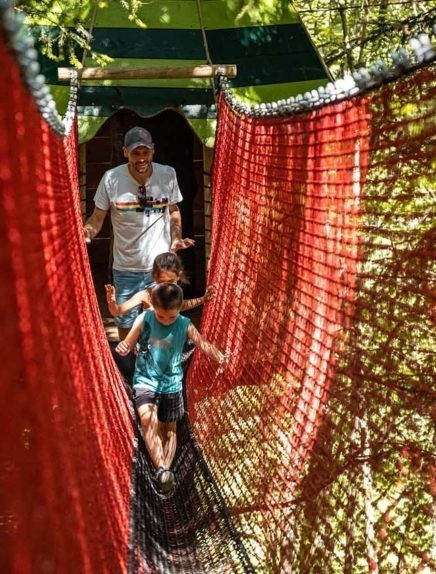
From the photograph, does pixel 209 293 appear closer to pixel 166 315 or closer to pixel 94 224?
pixel 166 315

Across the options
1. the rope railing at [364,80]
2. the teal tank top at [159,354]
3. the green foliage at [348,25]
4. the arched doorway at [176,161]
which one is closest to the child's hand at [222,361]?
the teal tank top at [159,354]

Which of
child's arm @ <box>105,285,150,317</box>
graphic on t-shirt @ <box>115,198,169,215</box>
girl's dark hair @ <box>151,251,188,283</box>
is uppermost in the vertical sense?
graphic on t-shirt @ <box>115,198,169,215</box>

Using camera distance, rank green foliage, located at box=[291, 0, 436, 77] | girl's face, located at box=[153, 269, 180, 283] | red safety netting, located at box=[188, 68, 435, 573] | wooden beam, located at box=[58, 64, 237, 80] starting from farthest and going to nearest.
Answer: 1. green foliage, located at box=[291, 0, 436, 77]
2. wooden beam, located at box=[58, 64, 237, 80]
3. girl's face, located at box=[153, 269, 180, 283]
4. red safety netting, located at box=[188, 68, 435, 573]

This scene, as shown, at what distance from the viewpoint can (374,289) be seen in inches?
95.1

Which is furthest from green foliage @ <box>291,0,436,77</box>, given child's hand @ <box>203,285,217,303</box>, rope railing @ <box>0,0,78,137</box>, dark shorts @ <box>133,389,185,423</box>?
rope railing @ <box>0,0,78,137</box>

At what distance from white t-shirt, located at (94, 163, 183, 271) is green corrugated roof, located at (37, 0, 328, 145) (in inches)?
74.9

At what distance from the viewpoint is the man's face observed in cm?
432

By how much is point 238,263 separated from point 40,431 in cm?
254

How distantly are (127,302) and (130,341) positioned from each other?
0.45 m

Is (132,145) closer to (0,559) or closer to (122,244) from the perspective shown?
(122,244)

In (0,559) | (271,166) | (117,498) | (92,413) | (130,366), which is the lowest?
(130,366)

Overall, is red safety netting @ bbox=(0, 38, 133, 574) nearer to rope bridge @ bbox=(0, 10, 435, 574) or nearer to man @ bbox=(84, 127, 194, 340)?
rope bridge @ bbox=(0, 10, 435, 574)

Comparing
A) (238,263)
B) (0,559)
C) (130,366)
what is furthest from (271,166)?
(0,559)

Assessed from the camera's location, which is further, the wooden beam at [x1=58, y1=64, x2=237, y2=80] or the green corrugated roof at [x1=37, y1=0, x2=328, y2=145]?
the green corrugated roof at [x1=37, y1=0, x2=328, y2=145]
